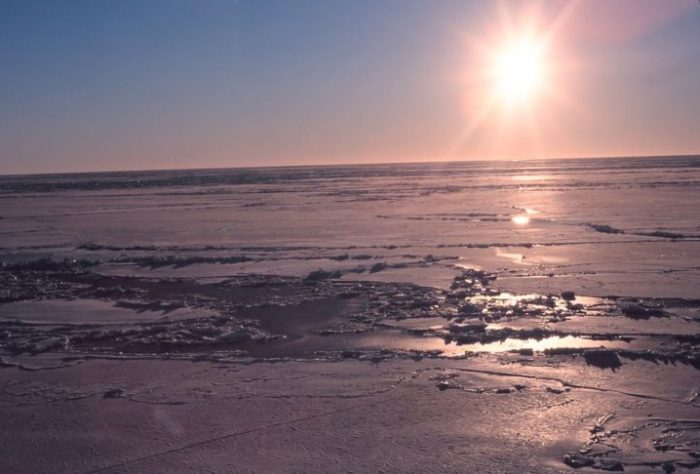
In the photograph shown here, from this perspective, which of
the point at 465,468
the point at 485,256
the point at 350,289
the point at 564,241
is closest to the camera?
the point at 465,468

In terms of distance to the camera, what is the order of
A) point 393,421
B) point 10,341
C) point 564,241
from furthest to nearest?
point 564,241 < point 10,341 < point 393,421

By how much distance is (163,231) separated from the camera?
1772 cm

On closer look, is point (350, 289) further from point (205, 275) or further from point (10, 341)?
point (10, 341)

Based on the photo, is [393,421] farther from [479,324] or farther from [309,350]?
[479,324]

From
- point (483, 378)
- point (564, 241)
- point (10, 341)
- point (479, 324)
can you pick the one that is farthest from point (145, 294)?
point (564, 241)

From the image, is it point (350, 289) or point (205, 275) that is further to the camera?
point (205, 275)

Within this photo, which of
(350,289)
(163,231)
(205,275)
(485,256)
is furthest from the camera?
(163,231)

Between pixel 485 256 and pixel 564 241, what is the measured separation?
2780 millimetres

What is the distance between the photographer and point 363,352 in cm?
639

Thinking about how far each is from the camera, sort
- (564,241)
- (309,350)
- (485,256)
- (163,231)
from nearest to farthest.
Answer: (309,350) < (485,256) < (564,241) < (163,231)

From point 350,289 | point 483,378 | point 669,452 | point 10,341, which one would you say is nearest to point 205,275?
point 350,289

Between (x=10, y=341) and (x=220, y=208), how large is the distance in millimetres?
19547

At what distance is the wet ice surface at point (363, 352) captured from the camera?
438cm

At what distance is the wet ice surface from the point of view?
4379 millimetres
